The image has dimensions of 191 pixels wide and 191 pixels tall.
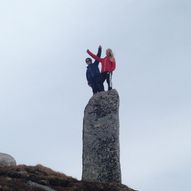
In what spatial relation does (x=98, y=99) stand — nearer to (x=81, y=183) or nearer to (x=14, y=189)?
(x=81, y=183)

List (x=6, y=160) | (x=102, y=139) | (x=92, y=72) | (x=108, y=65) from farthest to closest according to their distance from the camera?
(x=6, y=160), (x=92, y=72), (x=108, y=65), (x=102, y=139)

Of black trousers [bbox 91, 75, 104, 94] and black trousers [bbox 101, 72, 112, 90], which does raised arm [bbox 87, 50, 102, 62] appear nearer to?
black trousers [bbox 101, 72, 112, 90]

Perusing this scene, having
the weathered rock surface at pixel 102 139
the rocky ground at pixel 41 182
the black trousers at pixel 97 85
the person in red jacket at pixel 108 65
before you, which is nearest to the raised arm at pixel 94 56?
the person in red jacket at pixel 108 65

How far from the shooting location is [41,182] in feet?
89.6

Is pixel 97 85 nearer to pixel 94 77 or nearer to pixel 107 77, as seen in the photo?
pixel 94 77

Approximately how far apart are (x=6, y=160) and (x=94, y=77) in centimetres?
664

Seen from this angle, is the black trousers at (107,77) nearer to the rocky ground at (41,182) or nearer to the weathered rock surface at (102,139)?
the weathered rock surface at (102,139)

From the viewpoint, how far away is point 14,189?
24.7 m

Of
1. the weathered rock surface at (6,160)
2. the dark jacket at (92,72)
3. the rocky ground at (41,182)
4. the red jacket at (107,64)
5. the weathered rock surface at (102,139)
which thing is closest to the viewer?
the rocky ground at (41,182)

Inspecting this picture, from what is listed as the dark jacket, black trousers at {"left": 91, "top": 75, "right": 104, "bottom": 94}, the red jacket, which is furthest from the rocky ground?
the red jacket

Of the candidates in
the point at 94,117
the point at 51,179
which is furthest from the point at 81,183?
the point at 94,117

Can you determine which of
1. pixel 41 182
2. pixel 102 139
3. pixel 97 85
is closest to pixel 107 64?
pixel 97 85

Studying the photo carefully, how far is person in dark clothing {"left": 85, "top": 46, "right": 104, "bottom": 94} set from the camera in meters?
30.7

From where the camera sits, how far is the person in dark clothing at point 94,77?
1209 inches
